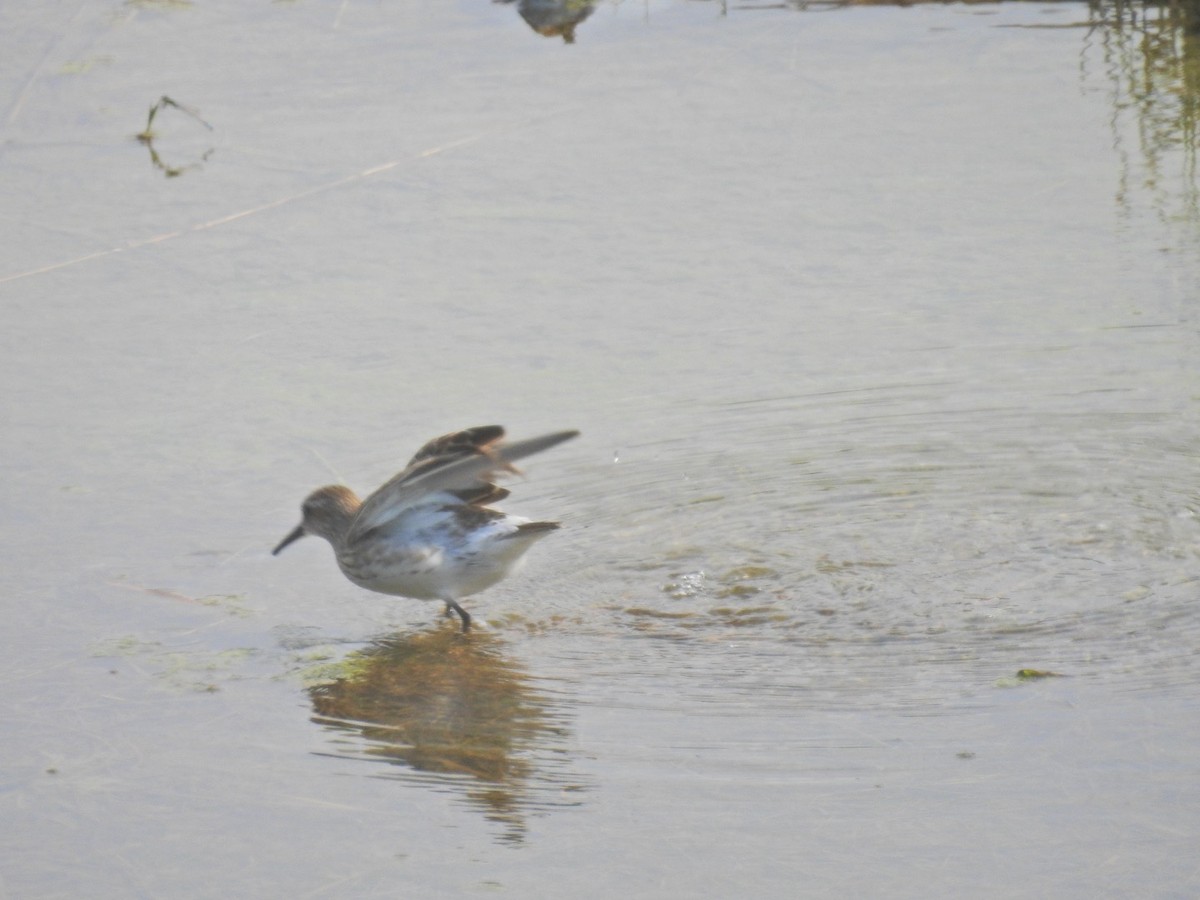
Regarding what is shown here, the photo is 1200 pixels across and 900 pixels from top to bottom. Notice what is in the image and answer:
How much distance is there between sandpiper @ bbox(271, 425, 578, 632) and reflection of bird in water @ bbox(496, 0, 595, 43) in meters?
6.20

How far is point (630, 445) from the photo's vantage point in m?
7.23

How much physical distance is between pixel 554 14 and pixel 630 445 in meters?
5.85

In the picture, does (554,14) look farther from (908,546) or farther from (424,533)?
(908,546)

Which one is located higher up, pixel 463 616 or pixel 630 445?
pixel 630 445

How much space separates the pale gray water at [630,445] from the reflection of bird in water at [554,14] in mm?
243

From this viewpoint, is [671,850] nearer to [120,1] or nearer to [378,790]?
[378,790]

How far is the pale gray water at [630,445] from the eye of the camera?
484 centimetres

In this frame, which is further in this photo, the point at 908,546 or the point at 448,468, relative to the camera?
the point at 908,546

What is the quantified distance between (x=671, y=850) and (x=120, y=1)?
995 cm

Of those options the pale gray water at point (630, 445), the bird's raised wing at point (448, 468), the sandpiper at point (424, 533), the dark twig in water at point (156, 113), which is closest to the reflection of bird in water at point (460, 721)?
the pale gray water at point (630, 445)

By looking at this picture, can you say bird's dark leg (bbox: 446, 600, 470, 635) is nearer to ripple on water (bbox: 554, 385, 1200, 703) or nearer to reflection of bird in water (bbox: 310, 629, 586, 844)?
reflection of bird in water (bbox: 310, 629, 586, 844)

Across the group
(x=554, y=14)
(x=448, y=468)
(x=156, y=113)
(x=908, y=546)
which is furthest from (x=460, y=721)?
(x=554, y=14)

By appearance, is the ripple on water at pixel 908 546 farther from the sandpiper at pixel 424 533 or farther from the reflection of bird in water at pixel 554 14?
the reflection of bird in water at pixel 554 14

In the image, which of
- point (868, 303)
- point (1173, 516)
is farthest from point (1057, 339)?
point (1173, 516)
